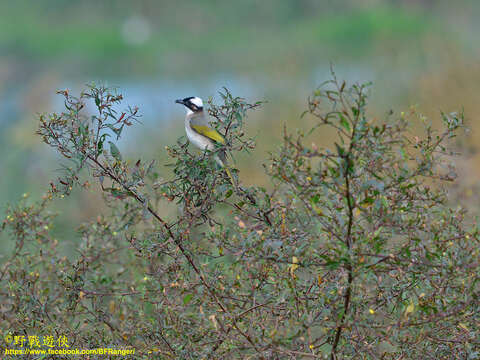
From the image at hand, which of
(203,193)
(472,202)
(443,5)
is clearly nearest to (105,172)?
(203,193)

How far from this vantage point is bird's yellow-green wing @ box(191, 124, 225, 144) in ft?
10.4

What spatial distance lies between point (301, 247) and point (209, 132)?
4.32 feet

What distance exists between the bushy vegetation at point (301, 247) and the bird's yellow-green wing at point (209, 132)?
103mm

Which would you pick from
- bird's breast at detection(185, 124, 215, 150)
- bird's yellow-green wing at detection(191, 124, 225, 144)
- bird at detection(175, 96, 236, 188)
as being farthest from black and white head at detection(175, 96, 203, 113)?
bird's yellow-green wing at detection(191, 124, 225, 144)

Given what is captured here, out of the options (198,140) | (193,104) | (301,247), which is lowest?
(301,247)

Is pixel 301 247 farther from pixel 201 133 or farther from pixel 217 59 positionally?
pixel 217 59

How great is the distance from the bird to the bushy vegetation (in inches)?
4.6

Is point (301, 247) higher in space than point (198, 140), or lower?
lower

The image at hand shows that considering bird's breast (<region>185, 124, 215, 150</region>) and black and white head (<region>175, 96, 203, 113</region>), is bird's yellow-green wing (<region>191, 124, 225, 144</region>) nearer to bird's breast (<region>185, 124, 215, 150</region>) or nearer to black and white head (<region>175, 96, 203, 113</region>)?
bird's breast (<region>185, 124, 215, 150</region>)

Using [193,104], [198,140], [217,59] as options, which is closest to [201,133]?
[198,140]

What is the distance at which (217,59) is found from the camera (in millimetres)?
16688

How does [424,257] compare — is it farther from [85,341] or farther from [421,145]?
[85,341]

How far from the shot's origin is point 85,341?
3.04 meters

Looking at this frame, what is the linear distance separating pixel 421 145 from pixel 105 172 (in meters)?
1.29
